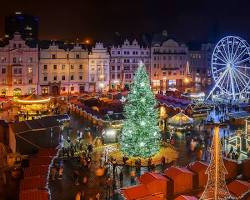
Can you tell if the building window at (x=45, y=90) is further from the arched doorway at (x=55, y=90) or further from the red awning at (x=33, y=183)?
the red awning at (x=33, y=183)

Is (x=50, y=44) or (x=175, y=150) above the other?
(x=50, y=44)

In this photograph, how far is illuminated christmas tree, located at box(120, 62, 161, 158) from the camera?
28.2m

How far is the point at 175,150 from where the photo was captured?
103ft

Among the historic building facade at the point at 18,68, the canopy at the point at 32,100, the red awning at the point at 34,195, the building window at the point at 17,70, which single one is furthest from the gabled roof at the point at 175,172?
the building window at the point at 17,70

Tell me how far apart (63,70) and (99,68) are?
7.45 m

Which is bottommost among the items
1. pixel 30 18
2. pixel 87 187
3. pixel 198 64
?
pixel 87 187

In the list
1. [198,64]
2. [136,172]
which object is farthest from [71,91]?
[136,172]

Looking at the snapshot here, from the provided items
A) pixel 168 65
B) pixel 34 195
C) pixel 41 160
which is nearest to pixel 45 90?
pixel 168 65

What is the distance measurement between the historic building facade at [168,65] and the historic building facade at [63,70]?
53.5 feet

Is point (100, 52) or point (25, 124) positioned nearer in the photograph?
point (25, 124)

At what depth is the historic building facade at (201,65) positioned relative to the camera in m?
86.9

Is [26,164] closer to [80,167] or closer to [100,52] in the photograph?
[80,167]

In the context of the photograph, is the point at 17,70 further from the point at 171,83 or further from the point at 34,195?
the point at 34,195

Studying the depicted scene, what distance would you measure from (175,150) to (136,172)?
258 inches
